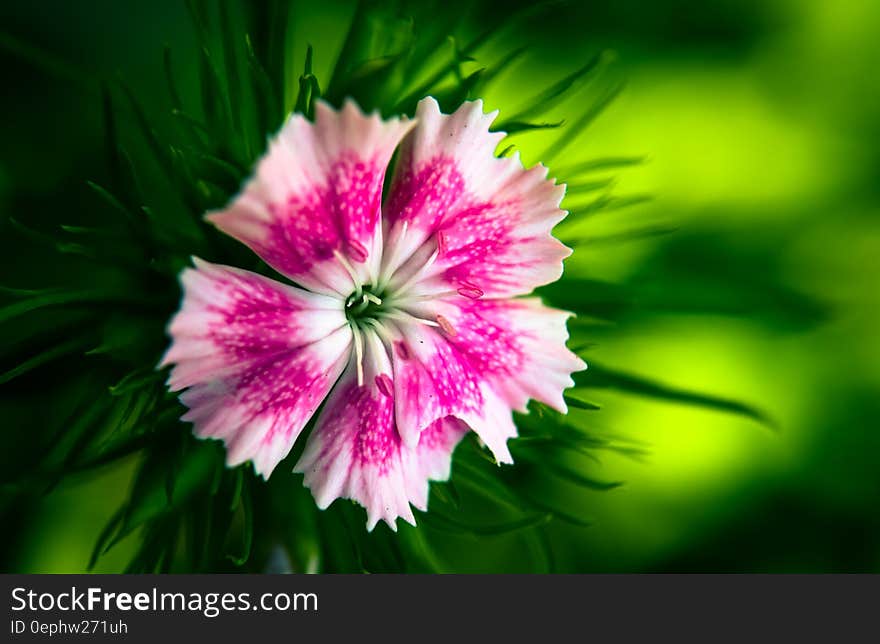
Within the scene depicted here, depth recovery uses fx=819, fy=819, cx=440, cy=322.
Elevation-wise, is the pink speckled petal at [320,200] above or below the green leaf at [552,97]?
below

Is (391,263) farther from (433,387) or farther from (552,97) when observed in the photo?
(552,97)

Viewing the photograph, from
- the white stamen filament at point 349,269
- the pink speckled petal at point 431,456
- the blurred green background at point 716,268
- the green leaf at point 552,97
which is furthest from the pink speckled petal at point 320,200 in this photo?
the blurred green background at point 716,268

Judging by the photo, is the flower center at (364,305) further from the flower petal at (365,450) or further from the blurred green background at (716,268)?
the blurred green background at (716,268)

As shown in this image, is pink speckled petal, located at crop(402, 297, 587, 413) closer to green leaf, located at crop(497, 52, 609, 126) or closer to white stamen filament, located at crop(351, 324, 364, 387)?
white stamen filament, located at crop(351, 324, 364, 387)

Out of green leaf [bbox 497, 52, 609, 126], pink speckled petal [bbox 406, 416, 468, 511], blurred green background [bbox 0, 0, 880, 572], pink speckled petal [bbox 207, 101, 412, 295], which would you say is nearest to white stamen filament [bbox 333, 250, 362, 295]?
pink speckled petal [bbox 207, 101, 412, 295]

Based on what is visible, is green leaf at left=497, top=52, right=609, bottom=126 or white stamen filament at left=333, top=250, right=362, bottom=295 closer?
white stamen filament at left=333, top=250, right=362, bottom=295
